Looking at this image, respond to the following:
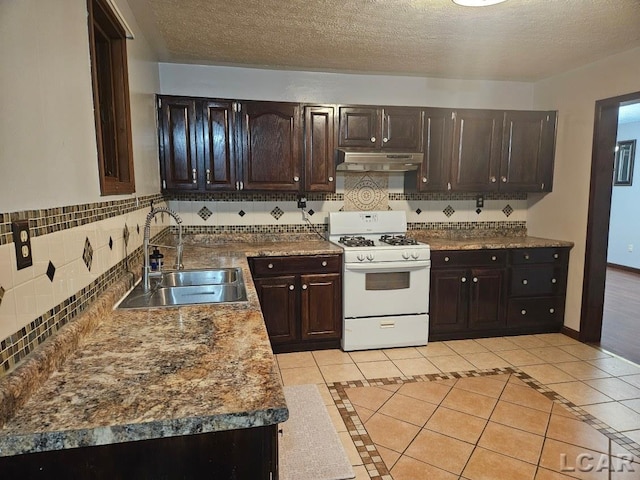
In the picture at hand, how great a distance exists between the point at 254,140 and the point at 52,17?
2.09 m

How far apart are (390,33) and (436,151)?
1.23 meters

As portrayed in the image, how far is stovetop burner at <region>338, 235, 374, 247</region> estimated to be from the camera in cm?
342

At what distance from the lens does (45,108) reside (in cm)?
119

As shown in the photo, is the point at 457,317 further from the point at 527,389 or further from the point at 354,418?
the point at 354,418

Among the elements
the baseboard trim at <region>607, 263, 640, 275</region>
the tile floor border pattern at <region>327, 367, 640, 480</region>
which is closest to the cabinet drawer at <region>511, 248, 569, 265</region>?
the tile floor border pattern at <region>327, 367, 640, 480</region>

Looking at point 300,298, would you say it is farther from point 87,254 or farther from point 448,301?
point 87,254

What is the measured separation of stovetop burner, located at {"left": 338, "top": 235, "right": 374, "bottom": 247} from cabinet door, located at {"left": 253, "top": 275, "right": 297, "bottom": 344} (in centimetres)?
58

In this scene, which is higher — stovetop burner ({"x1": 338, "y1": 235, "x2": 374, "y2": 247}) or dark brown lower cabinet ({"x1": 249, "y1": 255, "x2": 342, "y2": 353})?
stovetop burner ({"x1": 338, "y1": 235, "x2": 374, "y2": 247})

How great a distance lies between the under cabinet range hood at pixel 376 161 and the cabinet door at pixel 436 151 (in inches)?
4.9

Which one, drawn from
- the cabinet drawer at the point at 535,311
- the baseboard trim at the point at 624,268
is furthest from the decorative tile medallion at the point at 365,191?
the baseboard trim at the point at 624,268

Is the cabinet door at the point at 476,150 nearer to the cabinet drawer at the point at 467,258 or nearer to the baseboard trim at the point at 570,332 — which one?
the cabinet drawer at the point at 467,258

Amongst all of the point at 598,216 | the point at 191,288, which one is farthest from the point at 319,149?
the point at 598,216

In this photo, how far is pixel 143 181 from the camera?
2.59 m

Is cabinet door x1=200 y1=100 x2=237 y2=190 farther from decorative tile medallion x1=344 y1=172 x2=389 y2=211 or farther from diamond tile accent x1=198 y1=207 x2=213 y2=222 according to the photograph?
decorative tile medallion x1=344 y1=172 x2=389 y2=211
